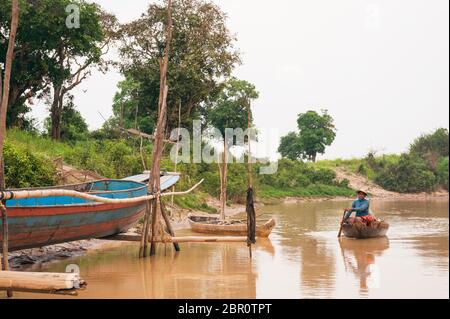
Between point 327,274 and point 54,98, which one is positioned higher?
point 54,98

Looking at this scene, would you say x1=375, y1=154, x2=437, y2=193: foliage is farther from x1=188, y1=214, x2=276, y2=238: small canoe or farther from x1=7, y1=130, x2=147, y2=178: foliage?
x1=188, y1=214, x2=276, y2=238: small canoe

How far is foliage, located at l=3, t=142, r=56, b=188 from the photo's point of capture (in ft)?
41.7

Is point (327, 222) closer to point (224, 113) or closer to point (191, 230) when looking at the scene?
point (191, 230)

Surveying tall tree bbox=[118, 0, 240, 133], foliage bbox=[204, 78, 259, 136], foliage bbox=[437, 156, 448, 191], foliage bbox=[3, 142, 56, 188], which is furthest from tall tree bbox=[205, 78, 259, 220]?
foliage bbox=[3, 142, 56, 188]

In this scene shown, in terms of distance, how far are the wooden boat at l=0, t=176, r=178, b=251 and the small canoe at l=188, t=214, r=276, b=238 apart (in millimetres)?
3287

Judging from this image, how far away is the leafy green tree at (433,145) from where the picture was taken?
149ft

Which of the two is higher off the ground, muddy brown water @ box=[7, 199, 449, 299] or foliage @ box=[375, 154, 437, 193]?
foliage @ box=[375, 154, 437, 193]

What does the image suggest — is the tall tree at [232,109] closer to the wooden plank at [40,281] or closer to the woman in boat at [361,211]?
the woman in boat at [361,211]

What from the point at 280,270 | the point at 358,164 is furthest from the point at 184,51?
the point at 358,164

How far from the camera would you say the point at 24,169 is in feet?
42.5

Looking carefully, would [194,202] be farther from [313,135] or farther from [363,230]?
[313,135]
